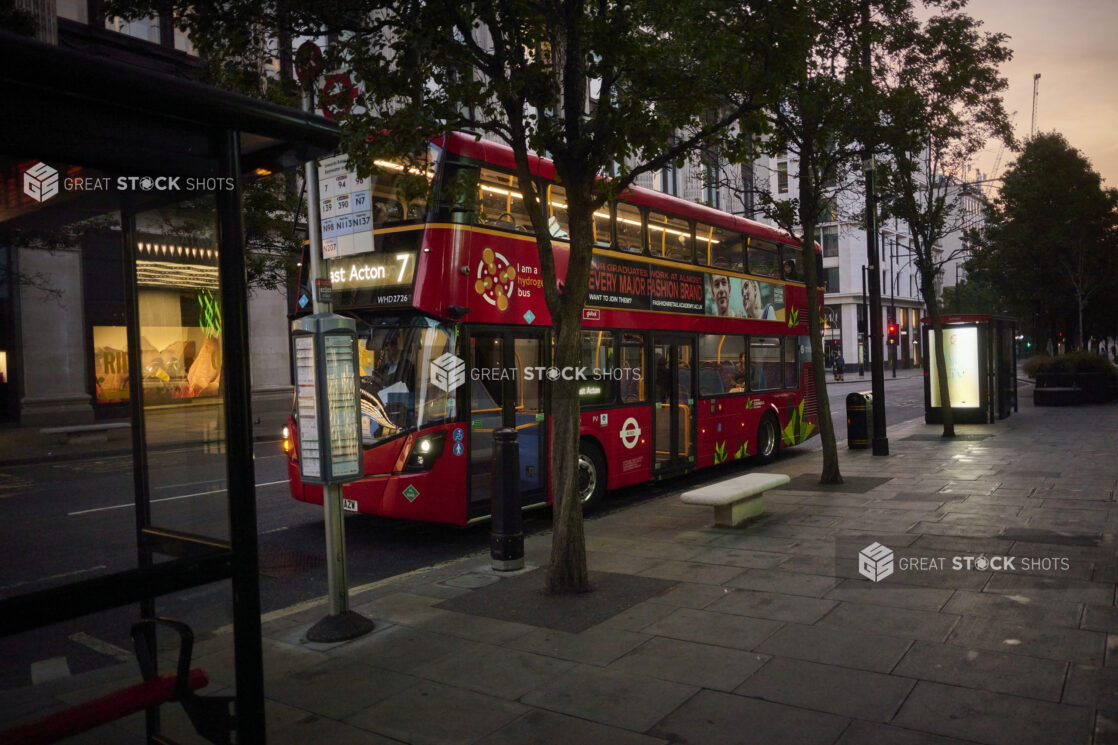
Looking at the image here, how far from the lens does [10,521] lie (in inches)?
386

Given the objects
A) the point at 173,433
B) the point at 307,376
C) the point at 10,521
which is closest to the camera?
the point at 173,433

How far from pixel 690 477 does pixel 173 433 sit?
10652 millimetres

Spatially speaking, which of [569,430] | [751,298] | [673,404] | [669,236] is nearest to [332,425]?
[569,430]

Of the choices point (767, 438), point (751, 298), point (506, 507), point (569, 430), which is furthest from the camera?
point (767, 438)

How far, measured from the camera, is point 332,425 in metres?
5.52

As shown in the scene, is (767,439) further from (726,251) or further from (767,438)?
(726,251)

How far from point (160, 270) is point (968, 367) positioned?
817 inches

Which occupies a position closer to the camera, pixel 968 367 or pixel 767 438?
pixel 767 438

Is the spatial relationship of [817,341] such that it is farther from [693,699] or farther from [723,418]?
[693,699]

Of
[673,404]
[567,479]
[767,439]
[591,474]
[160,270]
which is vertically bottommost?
[767,439]

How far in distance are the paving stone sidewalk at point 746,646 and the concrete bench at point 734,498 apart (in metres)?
0.24

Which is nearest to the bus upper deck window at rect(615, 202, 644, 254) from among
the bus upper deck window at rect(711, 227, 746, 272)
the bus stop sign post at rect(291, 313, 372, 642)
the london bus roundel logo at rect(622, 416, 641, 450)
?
the bus upper deck window at rect(711, 227, 746, 272)

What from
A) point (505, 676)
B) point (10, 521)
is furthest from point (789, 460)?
point (10, 521)

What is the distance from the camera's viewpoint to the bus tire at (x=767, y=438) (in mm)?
14641
